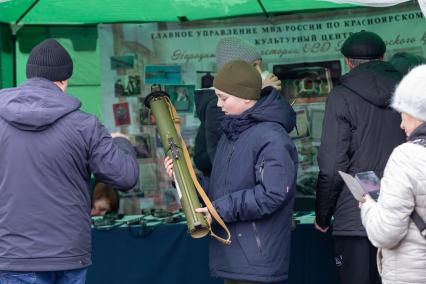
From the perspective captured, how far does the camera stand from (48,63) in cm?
339

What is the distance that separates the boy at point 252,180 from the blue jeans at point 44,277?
0.61m

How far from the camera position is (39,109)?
323 centimetres

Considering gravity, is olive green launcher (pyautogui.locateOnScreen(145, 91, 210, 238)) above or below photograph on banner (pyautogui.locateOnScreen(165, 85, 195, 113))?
below

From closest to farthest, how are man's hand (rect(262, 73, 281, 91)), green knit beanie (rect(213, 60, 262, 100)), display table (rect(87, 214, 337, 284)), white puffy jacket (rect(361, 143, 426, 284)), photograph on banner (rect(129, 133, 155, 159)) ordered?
white puffy jacket (rect(361, 143, 426, 284)) < green knit beanie (rect(213, 60, 262, 100)) < man's hand (rect(262, 73, 281, 91)) < display table (rect(87, 214, 337, 284)) < photograph on banner (rect(129, 133, 155, 159))

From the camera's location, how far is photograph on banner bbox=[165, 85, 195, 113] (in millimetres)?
5512

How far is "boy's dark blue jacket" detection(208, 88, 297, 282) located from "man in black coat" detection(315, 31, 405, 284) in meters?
0.42

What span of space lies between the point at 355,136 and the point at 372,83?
28 cm

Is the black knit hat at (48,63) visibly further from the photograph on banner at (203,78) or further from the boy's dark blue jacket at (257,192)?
the photograph on banner at (203,78)

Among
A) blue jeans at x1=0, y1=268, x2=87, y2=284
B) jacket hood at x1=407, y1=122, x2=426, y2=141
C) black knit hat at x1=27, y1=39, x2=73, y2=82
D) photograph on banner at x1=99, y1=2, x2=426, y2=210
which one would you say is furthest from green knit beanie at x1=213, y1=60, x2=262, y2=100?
photograph on banner at x1=99, y1=2, x2=426, y2=210

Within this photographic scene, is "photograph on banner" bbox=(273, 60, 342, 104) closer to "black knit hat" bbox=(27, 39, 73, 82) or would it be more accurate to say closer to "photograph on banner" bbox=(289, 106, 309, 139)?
"photograph on banner" bbox=(289, 106, 309, 139)

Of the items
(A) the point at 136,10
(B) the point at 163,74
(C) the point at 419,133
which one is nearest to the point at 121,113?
(B) the point at 163,74

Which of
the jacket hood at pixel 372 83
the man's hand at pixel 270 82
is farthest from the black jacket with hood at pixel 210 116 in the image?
the jacket hood at pixel 372 83

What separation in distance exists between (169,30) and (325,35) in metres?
1.10

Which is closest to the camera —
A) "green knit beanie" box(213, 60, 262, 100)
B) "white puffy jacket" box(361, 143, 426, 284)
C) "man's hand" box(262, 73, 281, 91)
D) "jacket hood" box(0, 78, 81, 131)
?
"white puffy jacket" box(361, 143, 426, 284)
